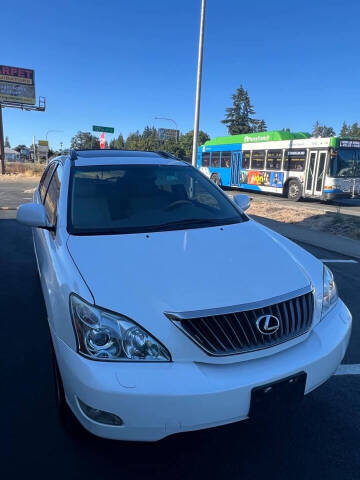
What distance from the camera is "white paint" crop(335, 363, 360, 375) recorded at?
303 cm

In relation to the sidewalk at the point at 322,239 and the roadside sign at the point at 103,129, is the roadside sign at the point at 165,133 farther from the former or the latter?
the sidewalk at the point at 322,239

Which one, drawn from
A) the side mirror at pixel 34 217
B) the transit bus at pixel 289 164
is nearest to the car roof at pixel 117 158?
the side mirror at pixel 34 217

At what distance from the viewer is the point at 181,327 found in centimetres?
184

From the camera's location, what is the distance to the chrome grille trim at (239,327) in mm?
1847

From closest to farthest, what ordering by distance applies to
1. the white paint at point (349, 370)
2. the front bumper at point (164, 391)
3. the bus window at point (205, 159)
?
the front bumper at point (164, 391), the white paint at point (349, 370), the bus window at point (205, 159)

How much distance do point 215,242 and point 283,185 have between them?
17054 millimetres

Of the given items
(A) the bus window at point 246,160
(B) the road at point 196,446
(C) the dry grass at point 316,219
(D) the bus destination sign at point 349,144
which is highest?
(D) the bus destination sign at point 349,144

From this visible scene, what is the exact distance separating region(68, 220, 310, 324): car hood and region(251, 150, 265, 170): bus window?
59.3 feet

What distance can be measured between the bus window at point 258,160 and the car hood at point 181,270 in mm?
18070

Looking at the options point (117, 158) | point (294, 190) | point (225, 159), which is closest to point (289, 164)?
point (294, 190)

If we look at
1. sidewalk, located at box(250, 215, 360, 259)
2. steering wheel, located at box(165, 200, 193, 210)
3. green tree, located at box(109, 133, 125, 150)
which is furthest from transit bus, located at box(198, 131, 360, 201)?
green tree, located at box(109, 133, 125, 150)

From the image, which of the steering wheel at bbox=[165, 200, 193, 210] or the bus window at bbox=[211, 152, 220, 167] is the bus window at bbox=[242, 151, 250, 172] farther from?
the steering wheel at bbox=[165, 200, 193, 210]

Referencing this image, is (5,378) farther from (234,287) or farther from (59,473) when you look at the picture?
(234,287)

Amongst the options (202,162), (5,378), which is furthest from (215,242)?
(202,162)
